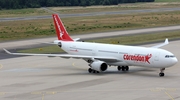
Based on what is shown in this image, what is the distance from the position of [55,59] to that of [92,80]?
18464 millimetres

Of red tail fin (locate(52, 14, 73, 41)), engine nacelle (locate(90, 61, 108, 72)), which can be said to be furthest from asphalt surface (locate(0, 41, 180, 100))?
red tail fin (locate(52, 14, 73, 41))

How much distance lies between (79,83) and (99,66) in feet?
16.8

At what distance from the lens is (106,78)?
159 feet

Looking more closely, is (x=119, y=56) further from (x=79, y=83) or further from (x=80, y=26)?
(x=80, y=26)

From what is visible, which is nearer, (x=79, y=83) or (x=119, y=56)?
(x=79, y=83)

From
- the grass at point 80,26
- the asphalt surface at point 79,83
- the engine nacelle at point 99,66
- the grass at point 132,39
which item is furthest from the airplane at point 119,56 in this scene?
the grass at point 80,26

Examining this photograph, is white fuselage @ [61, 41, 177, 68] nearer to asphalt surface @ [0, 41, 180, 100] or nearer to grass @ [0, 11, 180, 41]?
asphalt surface @ [0, 41, 180, 100]

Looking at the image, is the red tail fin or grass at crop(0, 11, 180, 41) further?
grass at crop(0, 11, 180, 41)

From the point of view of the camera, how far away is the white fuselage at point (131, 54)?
47522 millimetres

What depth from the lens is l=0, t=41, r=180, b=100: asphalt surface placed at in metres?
39.2

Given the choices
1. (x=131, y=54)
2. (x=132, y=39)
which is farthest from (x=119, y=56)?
(x=132, y=39)

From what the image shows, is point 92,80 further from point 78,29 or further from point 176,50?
point 78,29

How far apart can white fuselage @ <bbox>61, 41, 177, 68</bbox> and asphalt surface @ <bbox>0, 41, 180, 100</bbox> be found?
59.7 inches

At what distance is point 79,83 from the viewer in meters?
45.8
